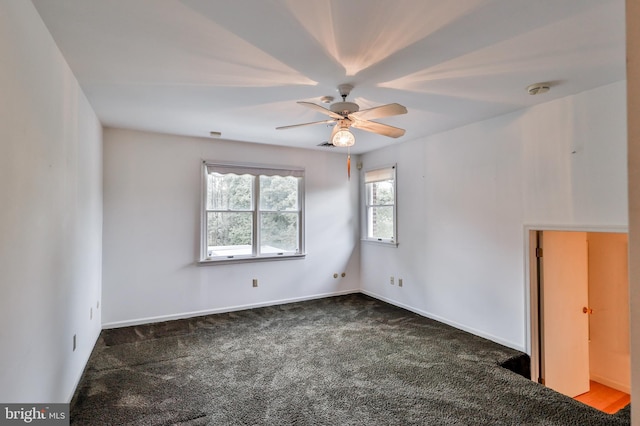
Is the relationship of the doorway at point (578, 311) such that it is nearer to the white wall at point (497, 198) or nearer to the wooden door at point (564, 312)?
the wooden door at point (564, 312)

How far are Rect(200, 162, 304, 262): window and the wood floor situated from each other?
13.4ft

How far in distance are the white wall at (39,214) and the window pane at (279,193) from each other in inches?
99.1

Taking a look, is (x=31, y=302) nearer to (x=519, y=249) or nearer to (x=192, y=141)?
(x=192, y=141)

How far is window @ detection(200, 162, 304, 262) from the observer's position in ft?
15.7

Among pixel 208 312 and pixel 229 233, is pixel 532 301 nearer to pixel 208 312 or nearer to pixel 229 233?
pixel 229 233

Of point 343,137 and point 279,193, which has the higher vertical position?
point 343,137

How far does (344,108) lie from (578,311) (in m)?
3.60

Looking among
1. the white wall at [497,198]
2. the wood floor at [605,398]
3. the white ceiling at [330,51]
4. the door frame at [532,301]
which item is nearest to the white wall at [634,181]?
the white ceiling at [330,51]

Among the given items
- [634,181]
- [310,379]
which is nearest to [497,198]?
[310,379]

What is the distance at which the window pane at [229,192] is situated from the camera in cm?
480

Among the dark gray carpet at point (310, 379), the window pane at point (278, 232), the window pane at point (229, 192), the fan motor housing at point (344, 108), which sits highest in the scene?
the fan motor housing at point (344, 108)

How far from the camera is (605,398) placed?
383 centimetres

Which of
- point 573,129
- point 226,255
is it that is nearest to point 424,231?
point 573,129

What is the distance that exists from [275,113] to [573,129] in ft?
9.61
